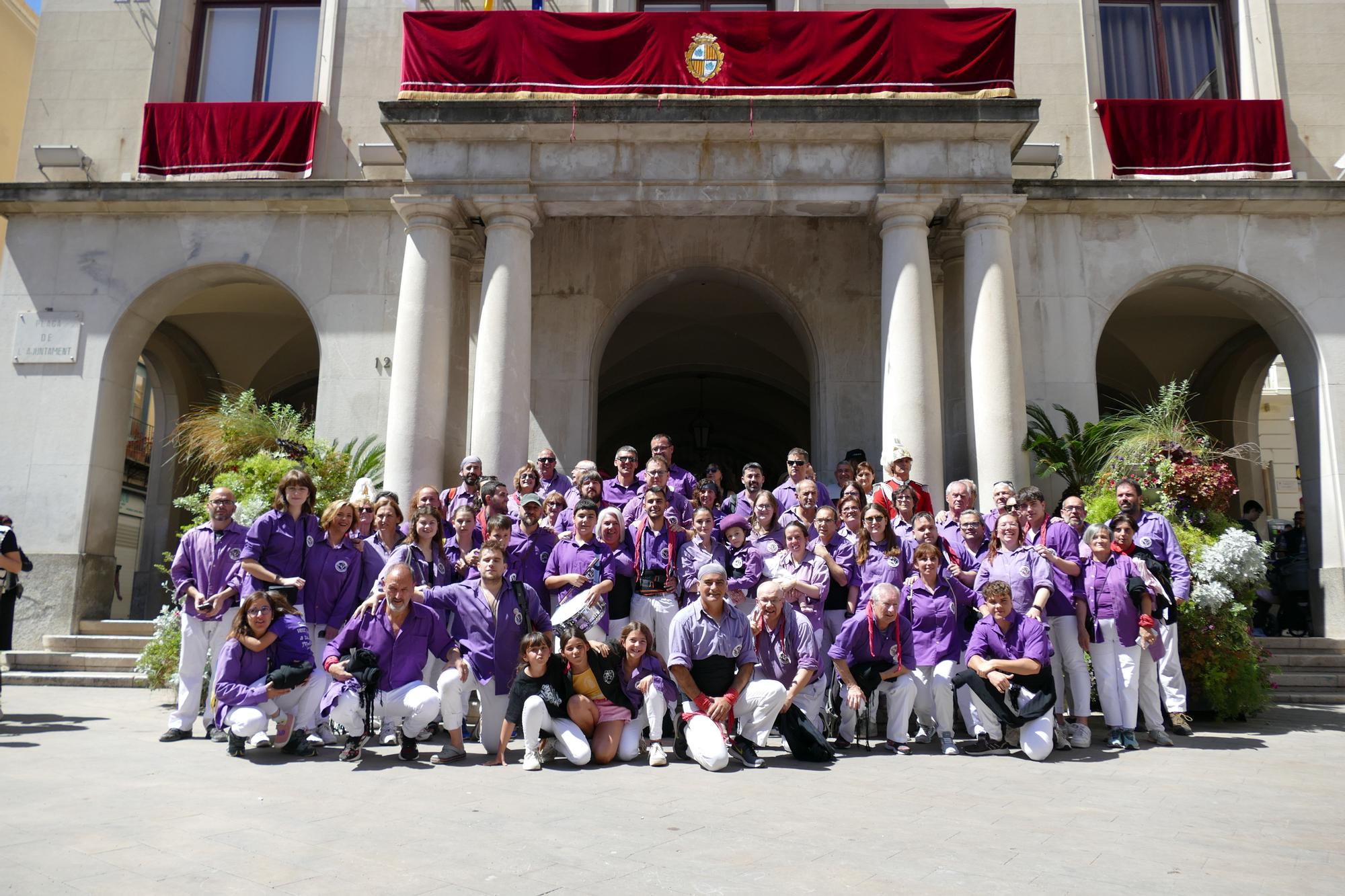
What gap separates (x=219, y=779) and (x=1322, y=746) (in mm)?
8481

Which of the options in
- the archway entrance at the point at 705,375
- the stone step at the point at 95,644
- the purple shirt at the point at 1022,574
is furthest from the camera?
the archway entrance at the point at 705,375

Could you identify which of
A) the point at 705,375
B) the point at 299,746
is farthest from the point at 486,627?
the point at 705,375

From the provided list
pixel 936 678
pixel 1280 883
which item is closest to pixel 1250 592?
pixel 936 678

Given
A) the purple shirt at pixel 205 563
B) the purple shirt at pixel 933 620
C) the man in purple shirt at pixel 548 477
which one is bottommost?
the purple shirt at pixel 933 620

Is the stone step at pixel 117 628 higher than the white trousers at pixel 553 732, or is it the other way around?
the stone step at pixel 117 628

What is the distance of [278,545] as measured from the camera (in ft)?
25.9

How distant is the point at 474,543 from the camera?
28.3ft

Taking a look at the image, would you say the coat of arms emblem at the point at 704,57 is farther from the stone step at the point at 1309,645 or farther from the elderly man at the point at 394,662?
the stone step at the point at 1309,645

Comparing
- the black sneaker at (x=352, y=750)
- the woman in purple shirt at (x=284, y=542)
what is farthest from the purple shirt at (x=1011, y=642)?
the woman in purple shirt at (x=284, y=542)

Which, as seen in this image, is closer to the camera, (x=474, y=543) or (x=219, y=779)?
(x=219, y=779)

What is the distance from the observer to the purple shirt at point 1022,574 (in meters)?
8.10

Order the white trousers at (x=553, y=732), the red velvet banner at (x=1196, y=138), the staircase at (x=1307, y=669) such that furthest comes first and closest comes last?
the red velvet banner at (x=1196, y=138) → the staircase at (x=1307, y=669) → the white trousers at (x=553, y=732)

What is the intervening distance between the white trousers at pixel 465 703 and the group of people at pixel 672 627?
1.0 inches

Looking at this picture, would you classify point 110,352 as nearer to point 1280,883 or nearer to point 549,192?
point 549,192
